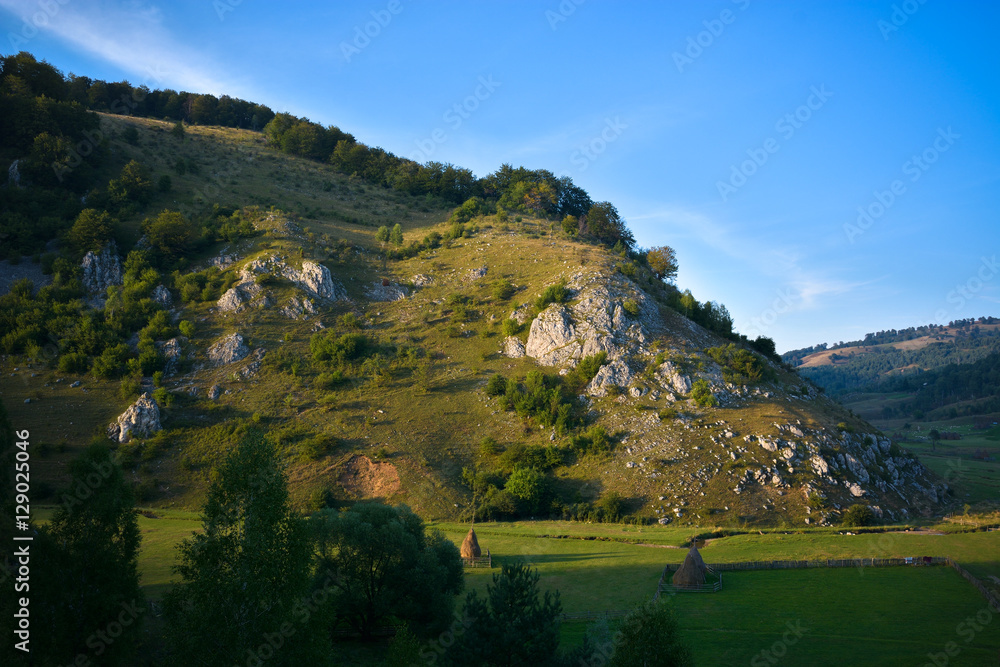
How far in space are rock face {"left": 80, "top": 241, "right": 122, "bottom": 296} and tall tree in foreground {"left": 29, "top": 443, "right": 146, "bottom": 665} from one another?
1980 inches

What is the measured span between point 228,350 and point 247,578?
43.4 metres

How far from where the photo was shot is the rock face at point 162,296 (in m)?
59.3

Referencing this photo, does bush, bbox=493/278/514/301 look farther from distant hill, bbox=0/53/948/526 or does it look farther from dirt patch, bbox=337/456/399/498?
dirt patch, bbox=337/456/399/498

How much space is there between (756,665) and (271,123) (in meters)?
119

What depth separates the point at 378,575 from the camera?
25344 mm

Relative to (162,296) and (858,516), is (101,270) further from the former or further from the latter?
(858,516)

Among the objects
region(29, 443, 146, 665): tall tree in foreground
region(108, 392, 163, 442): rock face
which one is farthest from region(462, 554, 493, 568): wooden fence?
region(108, 392, 163, 442): rock face

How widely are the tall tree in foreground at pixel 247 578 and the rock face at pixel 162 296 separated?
166 feet

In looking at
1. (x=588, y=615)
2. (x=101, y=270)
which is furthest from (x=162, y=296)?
(x=588, y=615)

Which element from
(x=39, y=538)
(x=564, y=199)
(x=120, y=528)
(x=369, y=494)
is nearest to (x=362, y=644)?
(x=120, y=528)

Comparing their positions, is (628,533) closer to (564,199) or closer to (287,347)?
(287,347)

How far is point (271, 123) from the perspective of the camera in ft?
365

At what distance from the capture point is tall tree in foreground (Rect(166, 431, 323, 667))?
1580 centimetres

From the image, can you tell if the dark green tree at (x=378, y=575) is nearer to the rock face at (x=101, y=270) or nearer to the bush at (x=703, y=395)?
the bush at (x=703, y=395)
